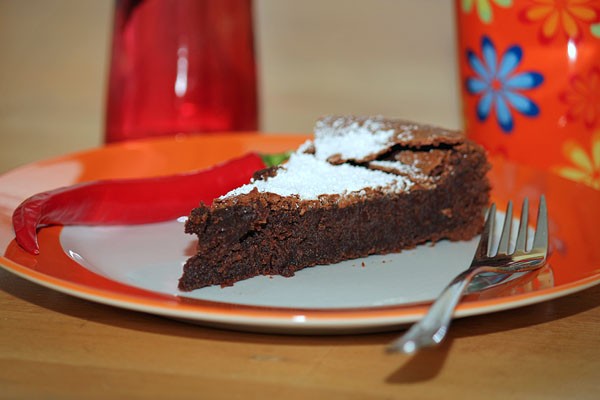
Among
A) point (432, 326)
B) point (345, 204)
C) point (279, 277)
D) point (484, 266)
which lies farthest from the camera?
point (345, 204)

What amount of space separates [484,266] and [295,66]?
2.19 metres

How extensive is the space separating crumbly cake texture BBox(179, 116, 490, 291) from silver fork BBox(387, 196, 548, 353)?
0.46 ft

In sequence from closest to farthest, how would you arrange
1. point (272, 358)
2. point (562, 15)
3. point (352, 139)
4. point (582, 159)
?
point (272, 358), point (352, 139), point (562, 15), point (582, 159)

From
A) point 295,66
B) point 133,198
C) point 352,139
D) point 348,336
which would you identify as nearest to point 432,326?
point 348,336

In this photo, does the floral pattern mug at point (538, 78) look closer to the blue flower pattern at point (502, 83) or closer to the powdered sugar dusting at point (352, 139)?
the blue flower pattern at point (502, 83)

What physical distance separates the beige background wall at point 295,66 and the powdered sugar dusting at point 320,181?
126 centimetres

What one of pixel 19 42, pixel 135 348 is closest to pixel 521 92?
pixel 135 348

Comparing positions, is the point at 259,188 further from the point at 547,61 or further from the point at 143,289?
the point at 547,61

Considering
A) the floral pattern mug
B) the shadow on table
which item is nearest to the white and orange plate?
the shadow on table

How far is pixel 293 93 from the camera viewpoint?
338 centimetres

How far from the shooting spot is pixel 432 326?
3.78ft

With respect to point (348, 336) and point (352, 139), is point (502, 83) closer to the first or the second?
point (352, 139)

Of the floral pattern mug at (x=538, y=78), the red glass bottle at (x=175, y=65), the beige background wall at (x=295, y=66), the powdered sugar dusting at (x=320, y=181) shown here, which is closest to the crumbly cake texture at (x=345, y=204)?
the powdered sugar dusting at (x=320, y=181)

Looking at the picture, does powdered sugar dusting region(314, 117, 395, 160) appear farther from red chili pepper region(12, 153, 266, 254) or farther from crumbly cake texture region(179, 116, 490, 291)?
red chili pepper region(12, 153, 266, 254)
